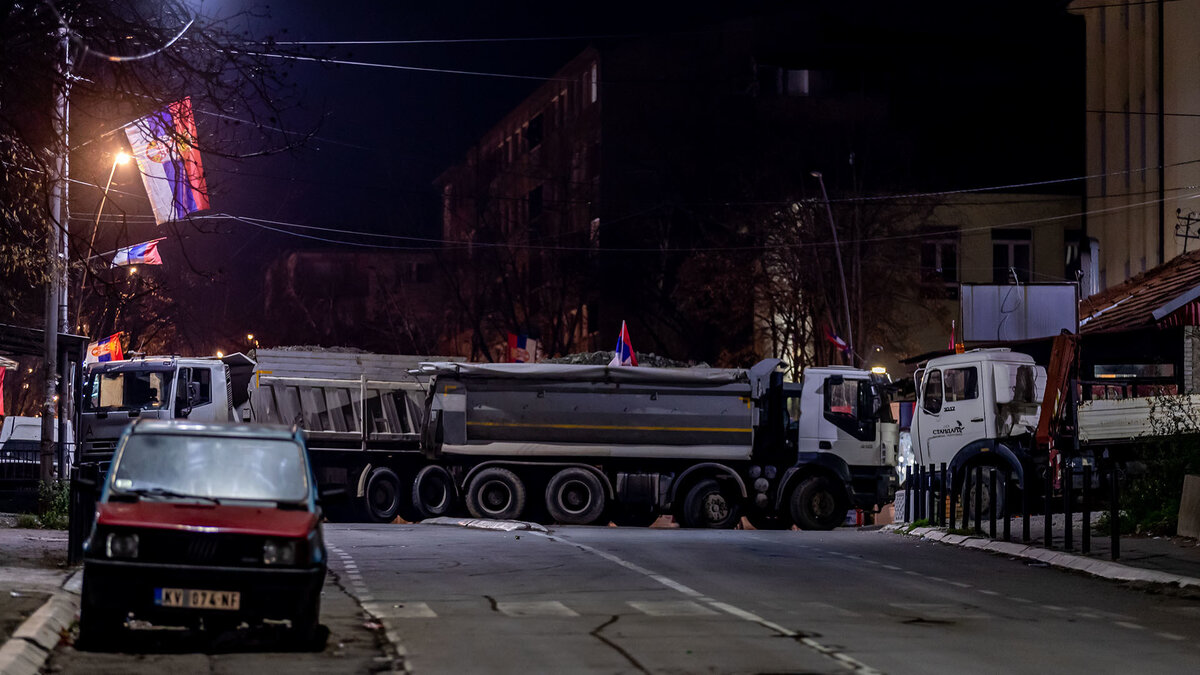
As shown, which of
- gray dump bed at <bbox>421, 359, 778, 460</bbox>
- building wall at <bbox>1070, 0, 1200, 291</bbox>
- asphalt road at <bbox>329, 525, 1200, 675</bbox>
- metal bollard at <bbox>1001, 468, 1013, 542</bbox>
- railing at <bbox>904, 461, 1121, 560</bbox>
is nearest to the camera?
asphalt road at <bbox>329, 525, 1200, 675</bbox>

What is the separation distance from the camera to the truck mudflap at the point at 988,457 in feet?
88.4

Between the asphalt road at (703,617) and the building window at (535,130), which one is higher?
the building window at (535,130)

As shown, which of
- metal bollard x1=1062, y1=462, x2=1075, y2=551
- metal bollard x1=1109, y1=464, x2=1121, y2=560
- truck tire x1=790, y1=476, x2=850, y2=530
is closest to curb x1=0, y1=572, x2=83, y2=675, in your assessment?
metal bollard x1=1109, y1=464, x2=1121, y2=560

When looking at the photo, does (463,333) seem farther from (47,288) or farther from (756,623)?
(756,623)

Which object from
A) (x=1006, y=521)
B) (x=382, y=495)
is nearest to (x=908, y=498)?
(x=1006, y=521)

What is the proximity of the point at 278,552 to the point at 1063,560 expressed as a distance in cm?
1199

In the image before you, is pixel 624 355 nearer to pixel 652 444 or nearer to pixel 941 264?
pixel 652 444

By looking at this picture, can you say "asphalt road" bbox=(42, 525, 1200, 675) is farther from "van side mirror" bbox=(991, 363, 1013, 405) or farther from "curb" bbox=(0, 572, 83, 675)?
"van side mirror" bbox=(991, 363, 1013, 405)

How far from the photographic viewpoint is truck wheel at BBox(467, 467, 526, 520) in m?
30.7

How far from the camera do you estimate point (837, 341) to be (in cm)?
4978

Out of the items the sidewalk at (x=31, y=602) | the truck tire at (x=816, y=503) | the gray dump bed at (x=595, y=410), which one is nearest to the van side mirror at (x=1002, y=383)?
the truck tire at (x=816, y=503)

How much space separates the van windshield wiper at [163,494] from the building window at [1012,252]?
51.3 m

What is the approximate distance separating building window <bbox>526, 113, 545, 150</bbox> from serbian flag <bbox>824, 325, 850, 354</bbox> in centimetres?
3024

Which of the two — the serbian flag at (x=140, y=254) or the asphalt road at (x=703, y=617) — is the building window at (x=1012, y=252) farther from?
the asphalt road at (x=703, y=617)
